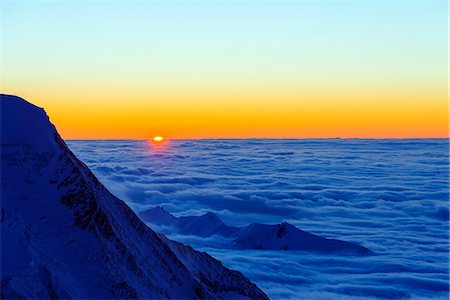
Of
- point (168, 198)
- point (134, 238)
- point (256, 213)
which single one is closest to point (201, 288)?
point (134, 238)

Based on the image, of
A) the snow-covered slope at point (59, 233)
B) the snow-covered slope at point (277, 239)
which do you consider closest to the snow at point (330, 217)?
the snow-covered slope at point (277, 239)

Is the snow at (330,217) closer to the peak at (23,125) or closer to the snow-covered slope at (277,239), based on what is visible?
the snow-covered slope at (277,239)

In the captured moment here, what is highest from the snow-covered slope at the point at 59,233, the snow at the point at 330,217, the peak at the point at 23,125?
the peak at the point at 23,125

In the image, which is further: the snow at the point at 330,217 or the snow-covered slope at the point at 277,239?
the snow-covered slope at the point at 277,239

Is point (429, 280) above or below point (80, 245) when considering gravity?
below

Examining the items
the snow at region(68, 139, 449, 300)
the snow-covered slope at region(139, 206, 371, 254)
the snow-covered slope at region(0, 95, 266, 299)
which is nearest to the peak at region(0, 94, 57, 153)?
the snow-covered slope at region(0, 95, 266, 299)

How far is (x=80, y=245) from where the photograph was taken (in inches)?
183

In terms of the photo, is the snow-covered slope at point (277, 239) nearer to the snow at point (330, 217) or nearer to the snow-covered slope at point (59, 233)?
the snow at point (330, 217)

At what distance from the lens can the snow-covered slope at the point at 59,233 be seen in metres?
4.20

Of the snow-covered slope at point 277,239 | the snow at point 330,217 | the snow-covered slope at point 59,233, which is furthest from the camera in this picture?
the snow-covered slope at point 277,239

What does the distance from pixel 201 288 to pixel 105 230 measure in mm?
1537

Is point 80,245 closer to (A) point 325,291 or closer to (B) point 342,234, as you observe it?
(A) point 325,291

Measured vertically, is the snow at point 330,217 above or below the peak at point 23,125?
below

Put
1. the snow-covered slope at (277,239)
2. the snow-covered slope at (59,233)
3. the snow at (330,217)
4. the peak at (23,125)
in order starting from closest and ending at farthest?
1. the snow-covered slope at (59,233)
2. the peak at (23,125)
3. the snow at (330,217)
4. the snow-covered slope at (277,239)
